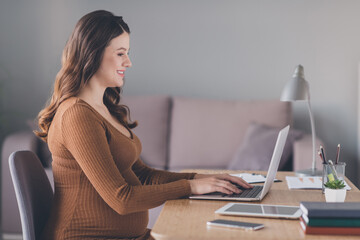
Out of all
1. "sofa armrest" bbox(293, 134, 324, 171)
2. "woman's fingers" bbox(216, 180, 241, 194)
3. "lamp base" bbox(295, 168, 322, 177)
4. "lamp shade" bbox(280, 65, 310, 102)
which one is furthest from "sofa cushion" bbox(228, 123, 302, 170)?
"woman's fingers" bbox(216, 180, 241, 194)

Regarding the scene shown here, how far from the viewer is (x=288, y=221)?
1.23 meters

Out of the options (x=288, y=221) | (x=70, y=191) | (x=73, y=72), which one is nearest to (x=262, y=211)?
(x=288, y=221)

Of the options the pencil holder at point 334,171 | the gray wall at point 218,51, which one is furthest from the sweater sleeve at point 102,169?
the gray wall at point 218,51

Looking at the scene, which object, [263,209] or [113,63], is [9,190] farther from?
[263,209]

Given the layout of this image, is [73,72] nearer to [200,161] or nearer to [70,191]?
[70,191]

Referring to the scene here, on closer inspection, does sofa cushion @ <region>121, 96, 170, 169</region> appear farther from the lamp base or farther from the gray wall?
the lamp base

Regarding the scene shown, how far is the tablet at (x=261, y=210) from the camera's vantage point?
1.26m

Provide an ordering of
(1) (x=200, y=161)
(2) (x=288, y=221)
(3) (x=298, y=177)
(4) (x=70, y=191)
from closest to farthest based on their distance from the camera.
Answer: (2) (x=288, y=221) < (4) (x=70, y=191) < (3) (x=298, y=177) < (1) (x=200, y=161)

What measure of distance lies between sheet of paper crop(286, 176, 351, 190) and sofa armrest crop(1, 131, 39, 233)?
198cm

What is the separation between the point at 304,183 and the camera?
1.77 meters

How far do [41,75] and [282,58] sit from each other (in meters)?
2.00

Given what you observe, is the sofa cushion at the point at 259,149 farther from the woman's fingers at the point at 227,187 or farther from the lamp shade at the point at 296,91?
the woman's fingers at the point at 227,187

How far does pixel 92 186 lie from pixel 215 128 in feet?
6.86

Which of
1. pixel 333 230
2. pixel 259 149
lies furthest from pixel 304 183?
pixel 259 149
